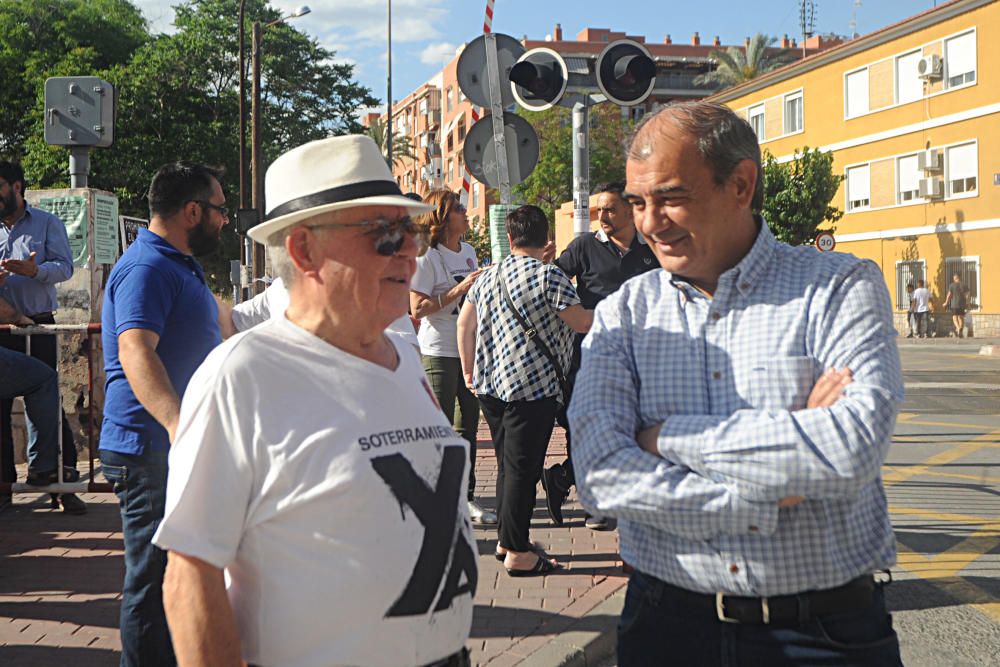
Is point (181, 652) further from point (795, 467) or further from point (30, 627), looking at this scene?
point (30, 627)

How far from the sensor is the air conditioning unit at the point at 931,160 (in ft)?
116

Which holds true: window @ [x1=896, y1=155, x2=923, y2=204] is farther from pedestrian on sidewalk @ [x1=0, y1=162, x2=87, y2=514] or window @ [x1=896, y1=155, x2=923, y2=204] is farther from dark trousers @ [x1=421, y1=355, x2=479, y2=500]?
pedestrian on sidewalk @ [x1=0, y1=162, x2=87, y2=514]

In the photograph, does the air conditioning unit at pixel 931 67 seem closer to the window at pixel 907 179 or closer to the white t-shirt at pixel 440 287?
the window at pixel 907 179

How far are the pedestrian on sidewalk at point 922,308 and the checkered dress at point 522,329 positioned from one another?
32690 millimetres

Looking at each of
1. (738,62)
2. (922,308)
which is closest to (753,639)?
(922,308)

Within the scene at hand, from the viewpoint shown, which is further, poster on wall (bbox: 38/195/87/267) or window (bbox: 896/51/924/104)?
window (bbox: 896/51/924/104)

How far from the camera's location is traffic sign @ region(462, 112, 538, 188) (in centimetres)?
716

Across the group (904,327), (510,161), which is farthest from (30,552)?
(904,327)

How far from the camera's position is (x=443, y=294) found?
669cm

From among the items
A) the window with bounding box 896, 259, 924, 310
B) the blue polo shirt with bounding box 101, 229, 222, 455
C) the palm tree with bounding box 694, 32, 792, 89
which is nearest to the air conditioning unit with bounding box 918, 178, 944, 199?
the window with bounding box 896, 259, 924, 310

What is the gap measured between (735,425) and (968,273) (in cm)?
3686

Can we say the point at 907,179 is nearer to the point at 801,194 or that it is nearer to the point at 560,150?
the point at 801,194

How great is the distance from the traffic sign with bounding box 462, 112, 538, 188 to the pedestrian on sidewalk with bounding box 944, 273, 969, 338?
103 ft

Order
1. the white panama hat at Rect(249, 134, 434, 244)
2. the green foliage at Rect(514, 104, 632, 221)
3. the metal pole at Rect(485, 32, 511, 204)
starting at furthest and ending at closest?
the green foliage at Rect(514, 104, 632, 221) < the metal pole at Rect(485, 32, 511, 204) < the white panama hat at Rect(249, 134, 434, 244)
